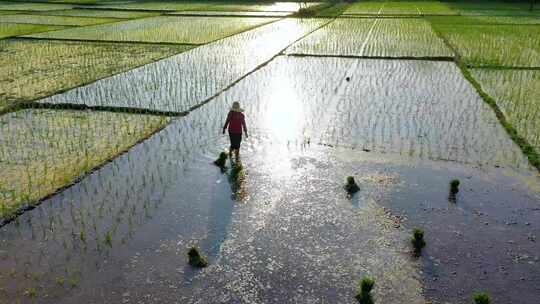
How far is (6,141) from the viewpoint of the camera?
8750mm

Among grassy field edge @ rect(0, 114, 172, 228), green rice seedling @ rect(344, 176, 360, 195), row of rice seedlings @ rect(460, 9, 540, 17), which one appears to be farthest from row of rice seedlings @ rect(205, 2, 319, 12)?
green rice seedling @ rect(344, 176, 360, 195)

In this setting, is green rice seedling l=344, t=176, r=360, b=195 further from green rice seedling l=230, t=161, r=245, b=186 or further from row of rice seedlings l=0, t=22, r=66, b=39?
row of rice seedlings l=0, t=22, r=66, b=39

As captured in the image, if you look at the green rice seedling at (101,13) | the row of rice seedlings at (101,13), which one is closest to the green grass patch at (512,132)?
the green rice seedling at (101,13)

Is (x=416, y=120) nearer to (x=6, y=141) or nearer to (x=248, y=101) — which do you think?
(x=248, y=101)

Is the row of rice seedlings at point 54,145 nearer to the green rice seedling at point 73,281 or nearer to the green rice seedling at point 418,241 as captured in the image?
the green rice seedling at point 73,281

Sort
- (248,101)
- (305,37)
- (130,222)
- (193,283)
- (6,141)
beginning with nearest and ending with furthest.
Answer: (193,283) → (130,222) → (6,141) → (248,101) → (305,37)

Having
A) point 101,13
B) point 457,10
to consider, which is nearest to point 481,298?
point 101,13

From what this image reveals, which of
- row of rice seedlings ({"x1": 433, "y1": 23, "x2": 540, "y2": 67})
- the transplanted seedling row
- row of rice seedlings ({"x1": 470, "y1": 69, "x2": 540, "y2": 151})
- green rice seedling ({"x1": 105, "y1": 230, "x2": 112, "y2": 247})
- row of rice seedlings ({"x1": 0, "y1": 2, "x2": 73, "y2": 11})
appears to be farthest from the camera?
row of rice seedlings ({"x1": 0, "y1": 2, "x2": 73, "y2": 11})

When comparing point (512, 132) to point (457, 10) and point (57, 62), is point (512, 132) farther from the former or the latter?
point (457, 10)

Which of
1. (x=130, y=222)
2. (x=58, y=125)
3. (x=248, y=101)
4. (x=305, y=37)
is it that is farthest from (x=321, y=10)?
(x=130, y=222)

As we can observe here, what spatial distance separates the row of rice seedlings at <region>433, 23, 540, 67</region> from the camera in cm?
1580

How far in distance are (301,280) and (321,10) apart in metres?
33.7

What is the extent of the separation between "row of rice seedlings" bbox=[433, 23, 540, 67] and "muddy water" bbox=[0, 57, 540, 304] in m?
7.50

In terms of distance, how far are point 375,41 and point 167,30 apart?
10.6 m
